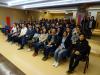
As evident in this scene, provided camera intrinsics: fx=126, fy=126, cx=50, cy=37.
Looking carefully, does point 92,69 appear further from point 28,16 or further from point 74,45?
point 28,16

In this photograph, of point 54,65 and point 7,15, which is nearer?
point 54,65

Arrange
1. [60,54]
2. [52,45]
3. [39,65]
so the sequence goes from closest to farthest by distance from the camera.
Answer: [60,54], [39,65], [52,45]

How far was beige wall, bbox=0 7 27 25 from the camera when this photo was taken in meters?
11.4

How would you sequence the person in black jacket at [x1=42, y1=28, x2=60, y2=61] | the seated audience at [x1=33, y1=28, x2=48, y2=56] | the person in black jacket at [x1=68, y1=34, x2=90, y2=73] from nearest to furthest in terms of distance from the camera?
the person in black jacket at [x1=68, y1=34, x2=90, y2=73]
the person in black jacket at [x1=42, y1=28, x2=60, y2=61]
the seated audience at [x1=33, y1=28, x2=48, y2=56]

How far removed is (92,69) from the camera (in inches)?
131

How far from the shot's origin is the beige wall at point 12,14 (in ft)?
37.5

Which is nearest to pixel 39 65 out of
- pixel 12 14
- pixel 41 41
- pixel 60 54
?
pixel 60 54

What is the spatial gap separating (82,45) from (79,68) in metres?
0.65

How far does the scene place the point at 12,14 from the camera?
12.2 m

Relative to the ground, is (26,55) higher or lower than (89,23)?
lower

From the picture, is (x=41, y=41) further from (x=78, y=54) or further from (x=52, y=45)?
(x=78, y=54)

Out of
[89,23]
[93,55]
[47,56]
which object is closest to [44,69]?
[47,56]

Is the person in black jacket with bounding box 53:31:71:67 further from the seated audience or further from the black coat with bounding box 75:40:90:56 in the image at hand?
the seated audience

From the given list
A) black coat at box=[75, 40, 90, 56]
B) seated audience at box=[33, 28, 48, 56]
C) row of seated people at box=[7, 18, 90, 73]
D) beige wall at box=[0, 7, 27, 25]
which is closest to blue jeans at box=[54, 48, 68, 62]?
row of seated people at box=[7, 18, 90, 73]
